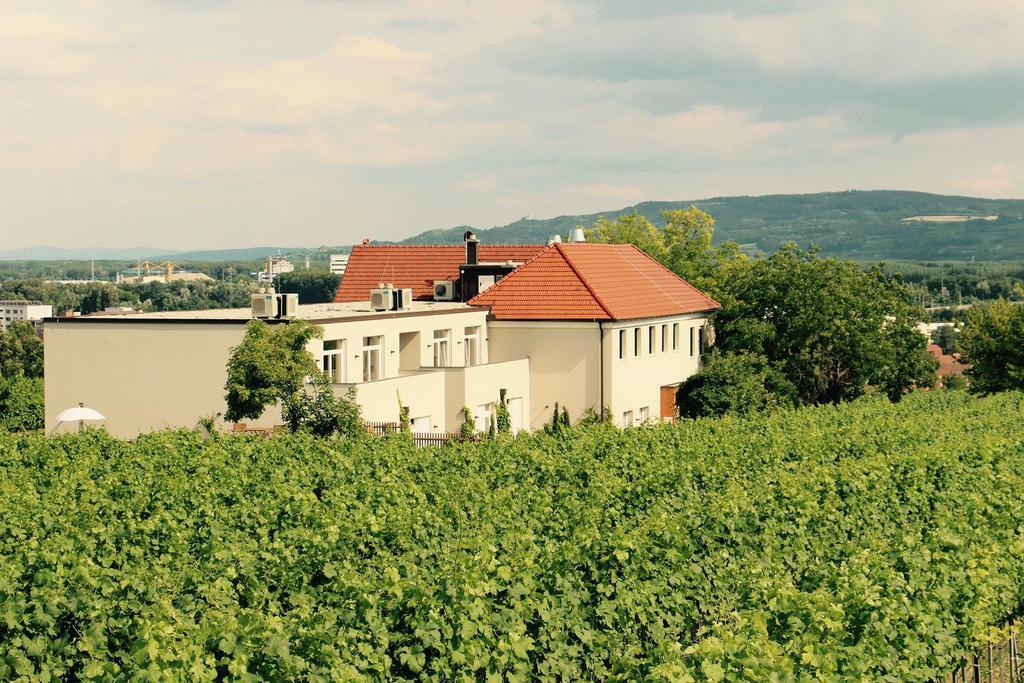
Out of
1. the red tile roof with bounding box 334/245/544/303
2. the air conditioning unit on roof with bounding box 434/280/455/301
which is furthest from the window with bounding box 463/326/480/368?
the red tile roof with bounding box 334/245/544/303

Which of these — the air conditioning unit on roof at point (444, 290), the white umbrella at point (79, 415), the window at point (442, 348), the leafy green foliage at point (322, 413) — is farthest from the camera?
the air conditioning unit on roof at point (444, 290)

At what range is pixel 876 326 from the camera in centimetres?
5525

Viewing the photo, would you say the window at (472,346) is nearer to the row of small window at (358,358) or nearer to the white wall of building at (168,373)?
the white wall of building at (168,373)

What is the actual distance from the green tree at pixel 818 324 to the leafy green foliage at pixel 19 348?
7117 cm

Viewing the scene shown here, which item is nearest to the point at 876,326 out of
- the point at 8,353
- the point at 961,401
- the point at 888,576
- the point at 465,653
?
the point at 961,401

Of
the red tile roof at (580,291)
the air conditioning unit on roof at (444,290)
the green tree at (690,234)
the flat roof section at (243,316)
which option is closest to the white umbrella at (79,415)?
the flat roof section at (243,316)

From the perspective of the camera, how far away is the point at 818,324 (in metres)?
54.1

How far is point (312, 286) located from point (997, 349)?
10188 centimetres

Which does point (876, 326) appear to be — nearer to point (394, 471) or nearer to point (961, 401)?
point (961, 401)

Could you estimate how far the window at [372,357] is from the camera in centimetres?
4038

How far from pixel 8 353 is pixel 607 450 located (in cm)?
10003

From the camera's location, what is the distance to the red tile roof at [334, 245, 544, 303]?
60.0 m

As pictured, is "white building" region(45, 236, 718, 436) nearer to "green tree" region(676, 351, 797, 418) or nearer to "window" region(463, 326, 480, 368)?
"window" region(463, 326, 480, 368)

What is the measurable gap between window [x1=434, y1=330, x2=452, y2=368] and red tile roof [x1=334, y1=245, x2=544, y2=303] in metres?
14.3
